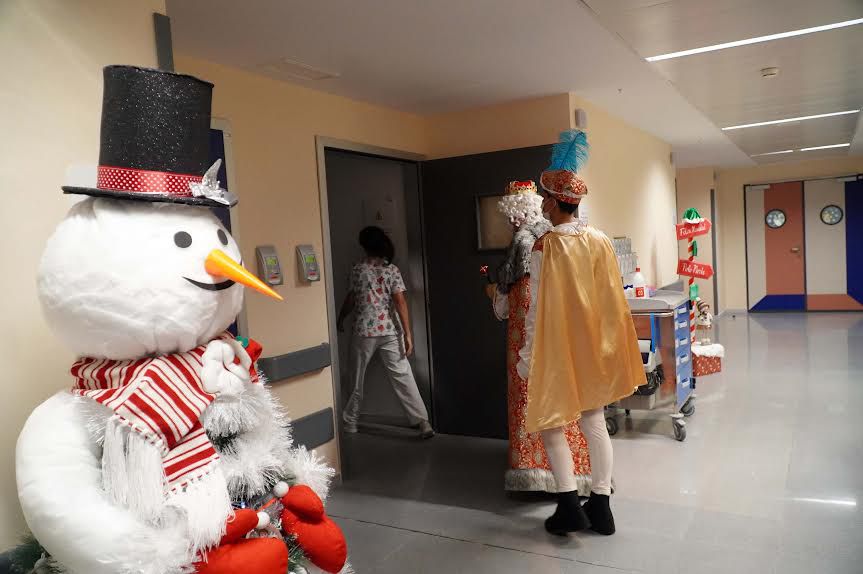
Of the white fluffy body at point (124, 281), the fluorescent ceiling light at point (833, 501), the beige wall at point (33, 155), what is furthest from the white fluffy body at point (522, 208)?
the white fluffy body at point (124, 281)

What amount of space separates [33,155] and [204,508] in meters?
0.83

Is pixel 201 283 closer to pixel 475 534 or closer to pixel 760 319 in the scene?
pixel 475 534

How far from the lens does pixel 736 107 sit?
5.10 m

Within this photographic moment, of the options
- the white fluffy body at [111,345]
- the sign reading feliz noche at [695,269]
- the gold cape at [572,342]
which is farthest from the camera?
the sign reading feliz noche at [695,269]

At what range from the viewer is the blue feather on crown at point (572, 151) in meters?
3.10

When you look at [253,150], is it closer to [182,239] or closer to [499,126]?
[499,126]

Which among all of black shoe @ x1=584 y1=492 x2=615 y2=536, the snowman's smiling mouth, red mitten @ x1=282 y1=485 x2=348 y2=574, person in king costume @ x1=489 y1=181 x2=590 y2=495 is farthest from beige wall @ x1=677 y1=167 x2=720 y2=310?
the snowman's smiling mouth

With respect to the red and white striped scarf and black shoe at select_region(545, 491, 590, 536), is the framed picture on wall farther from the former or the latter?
the red and white striped scarf

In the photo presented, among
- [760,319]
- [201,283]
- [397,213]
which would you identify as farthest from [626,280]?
[760,319]

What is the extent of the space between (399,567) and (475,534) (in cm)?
43

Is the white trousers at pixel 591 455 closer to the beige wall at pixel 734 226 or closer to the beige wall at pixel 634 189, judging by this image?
the beige wall at pixel 634 189

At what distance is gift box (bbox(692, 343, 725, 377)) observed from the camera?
509cm

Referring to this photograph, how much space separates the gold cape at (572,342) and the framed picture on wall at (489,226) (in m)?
1.53

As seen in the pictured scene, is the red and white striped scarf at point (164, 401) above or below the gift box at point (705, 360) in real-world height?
above
